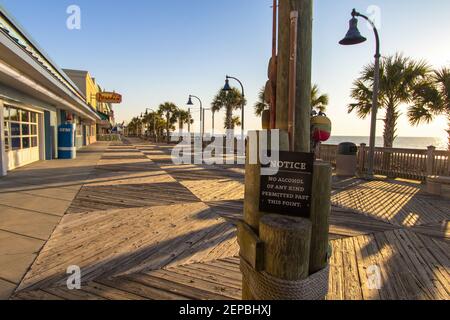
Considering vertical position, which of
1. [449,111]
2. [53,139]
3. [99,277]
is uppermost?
[449,111]

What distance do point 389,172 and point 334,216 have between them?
6.91m

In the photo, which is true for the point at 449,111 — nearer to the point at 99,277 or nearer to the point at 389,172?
the point at 389,172

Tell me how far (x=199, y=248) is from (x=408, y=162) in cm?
965

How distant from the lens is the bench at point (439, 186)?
23.2ft

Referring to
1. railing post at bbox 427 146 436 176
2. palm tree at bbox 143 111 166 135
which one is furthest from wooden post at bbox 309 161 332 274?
palm tree at bbox 143 111 166 135

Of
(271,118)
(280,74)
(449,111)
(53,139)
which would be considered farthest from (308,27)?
(53,139)

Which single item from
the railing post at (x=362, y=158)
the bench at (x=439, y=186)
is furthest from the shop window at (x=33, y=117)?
the bench at (x=439, y=186)

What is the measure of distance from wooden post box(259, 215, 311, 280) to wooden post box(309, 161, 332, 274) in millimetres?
196

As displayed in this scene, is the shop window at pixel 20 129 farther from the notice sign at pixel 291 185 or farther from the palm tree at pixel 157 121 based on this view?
the palm tree at pixel 157 121

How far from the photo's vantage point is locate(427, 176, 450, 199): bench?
707cm

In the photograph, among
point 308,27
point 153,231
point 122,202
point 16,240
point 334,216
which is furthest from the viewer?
point 122,202

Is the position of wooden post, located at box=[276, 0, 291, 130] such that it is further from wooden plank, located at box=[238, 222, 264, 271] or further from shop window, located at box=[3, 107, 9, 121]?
shop window, located at box=[3, 107, 9, 121]

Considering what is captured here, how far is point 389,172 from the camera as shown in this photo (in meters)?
10.5

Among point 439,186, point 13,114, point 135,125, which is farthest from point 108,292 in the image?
point 135,125
